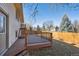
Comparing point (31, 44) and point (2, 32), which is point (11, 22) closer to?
point (2, 32)

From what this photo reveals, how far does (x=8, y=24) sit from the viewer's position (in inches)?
Answer: 225

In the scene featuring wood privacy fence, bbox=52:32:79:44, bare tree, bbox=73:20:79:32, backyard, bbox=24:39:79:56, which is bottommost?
backyard, bbox=24:39:79:56

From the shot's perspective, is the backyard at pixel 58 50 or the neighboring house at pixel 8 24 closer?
the backyard at pixel 58 50

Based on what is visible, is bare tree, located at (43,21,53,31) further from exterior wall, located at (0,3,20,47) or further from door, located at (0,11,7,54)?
door, located at (0,11,7,54)

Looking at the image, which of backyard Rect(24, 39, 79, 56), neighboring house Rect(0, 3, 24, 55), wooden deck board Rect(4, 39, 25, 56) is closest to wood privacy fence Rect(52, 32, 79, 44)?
backyard Rect(24, 39, 79, 56)

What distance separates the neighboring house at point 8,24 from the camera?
4.96 metres

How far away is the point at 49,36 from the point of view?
4930 mm

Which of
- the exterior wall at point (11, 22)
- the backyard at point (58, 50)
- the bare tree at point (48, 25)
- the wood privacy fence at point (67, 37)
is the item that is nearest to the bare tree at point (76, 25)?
the wood privacy fence at point (67, 37)

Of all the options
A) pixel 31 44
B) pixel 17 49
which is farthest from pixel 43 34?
pixel 17 49

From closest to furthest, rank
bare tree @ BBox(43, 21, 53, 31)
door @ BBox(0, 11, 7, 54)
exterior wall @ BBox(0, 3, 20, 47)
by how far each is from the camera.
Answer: bare tree @ BBox(43, 21, 53, 31), exterior wall @ BBox(0, 3, 20, 47), door @ BBox(0, 11, 7, 54)

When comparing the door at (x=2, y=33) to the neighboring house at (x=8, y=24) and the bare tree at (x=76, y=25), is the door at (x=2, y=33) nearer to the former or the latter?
the neighboring house at (x=8, y=24)

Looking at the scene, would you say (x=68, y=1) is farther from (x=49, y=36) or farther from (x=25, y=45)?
(x=25, y=45)

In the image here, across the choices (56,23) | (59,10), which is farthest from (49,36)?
(59,10)

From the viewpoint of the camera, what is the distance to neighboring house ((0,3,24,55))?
4.96 m
